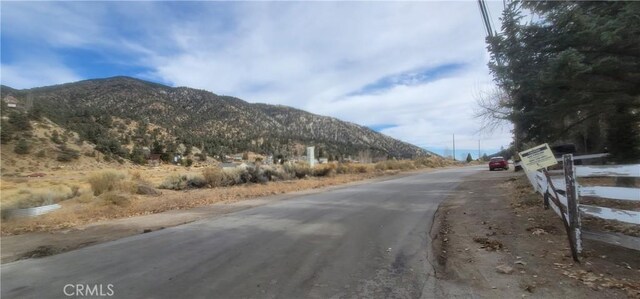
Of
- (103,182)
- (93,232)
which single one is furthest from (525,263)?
(103,182)

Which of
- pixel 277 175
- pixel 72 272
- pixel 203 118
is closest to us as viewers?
pixel 72 272

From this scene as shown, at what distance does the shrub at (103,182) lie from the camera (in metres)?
21.8

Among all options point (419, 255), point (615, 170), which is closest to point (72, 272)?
point (419, 255)

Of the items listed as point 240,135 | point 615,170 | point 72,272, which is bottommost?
point 72,272

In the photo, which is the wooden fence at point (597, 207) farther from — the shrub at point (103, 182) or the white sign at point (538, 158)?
the shrub at point (103, 182)

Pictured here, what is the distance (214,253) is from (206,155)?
69375 mm

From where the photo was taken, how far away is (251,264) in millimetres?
6738

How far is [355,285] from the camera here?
18.6 feet

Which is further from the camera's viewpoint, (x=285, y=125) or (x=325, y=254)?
(x=285, y=125)

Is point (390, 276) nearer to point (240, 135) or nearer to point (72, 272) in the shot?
point (72, 272)

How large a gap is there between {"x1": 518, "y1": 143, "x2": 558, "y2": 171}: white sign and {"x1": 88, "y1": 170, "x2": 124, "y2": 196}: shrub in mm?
19675

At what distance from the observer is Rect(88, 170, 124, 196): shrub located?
2181 centimetres

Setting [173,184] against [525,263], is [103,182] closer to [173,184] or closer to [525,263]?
[173,184]

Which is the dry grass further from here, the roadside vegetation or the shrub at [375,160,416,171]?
the shrub at [375,160,416,171]
